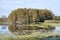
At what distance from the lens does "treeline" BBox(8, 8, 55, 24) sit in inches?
103

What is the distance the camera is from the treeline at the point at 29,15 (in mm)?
2605

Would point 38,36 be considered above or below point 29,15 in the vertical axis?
below

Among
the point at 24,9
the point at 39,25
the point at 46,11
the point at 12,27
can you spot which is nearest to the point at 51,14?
the point at 46,11

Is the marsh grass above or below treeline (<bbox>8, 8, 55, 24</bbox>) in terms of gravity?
below

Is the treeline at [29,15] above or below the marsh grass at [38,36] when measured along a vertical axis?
above

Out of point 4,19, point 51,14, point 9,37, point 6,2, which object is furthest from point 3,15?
point 51,14

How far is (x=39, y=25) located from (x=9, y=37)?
563mm

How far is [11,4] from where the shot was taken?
2607mm

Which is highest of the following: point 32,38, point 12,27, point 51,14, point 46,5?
point 46,5

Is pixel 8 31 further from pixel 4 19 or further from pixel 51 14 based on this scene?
pixel 51 14

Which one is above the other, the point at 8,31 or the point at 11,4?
the point at 11,4

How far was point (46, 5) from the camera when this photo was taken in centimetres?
265

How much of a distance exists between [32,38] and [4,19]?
595 mm

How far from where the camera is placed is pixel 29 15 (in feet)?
8.64
